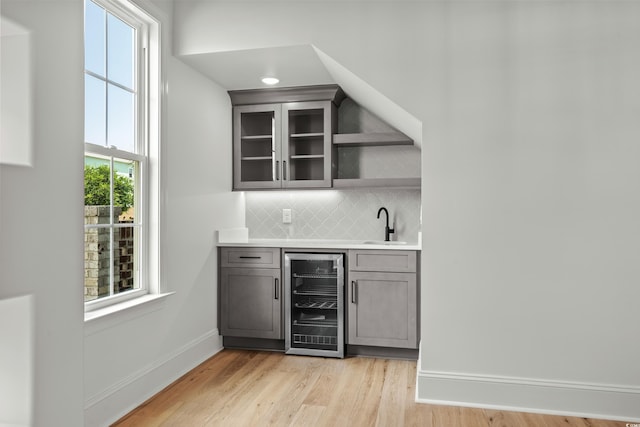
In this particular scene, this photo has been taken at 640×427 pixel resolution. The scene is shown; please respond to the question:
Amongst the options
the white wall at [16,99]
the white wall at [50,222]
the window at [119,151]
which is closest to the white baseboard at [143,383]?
the window at [119,151]

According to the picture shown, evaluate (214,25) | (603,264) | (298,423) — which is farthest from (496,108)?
(298,423)

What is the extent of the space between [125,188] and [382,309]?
6.62 feet

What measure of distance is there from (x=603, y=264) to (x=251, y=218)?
2.92 m

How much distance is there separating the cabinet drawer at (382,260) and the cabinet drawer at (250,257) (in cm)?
64

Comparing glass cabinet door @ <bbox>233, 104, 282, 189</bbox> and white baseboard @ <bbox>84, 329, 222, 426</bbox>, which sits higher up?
glass cabinet door @ <bbox>233, 104, 282, 189</bbox>

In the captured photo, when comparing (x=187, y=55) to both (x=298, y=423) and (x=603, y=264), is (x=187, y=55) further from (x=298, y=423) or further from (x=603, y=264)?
(x=603, y=264)

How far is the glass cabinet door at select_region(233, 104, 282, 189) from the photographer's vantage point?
4172mm

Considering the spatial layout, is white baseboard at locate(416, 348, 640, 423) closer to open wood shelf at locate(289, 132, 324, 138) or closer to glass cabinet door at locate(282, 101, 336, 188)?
glass cabinet door at locate(282, 101, 336, 188)

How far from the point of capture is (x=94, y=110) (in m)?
2.59

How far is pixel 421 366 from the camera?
9.55 ft

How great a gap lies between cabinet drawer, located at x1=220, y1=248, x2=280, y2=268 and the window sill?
854 millimetres

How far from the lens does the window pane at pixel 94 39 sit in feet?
8.34

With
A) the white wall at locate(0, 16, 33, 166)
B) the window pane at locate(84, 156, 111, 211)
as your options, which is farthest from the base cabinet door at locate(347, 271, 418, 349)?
the white wall at locate(0, 16, 33, 166)

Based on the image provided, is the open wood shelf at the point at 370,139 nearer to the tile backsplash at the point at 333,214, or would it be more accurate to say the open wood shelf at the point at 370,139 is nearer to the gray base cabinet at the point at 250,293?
the tile backsplash at the point at 333,214
